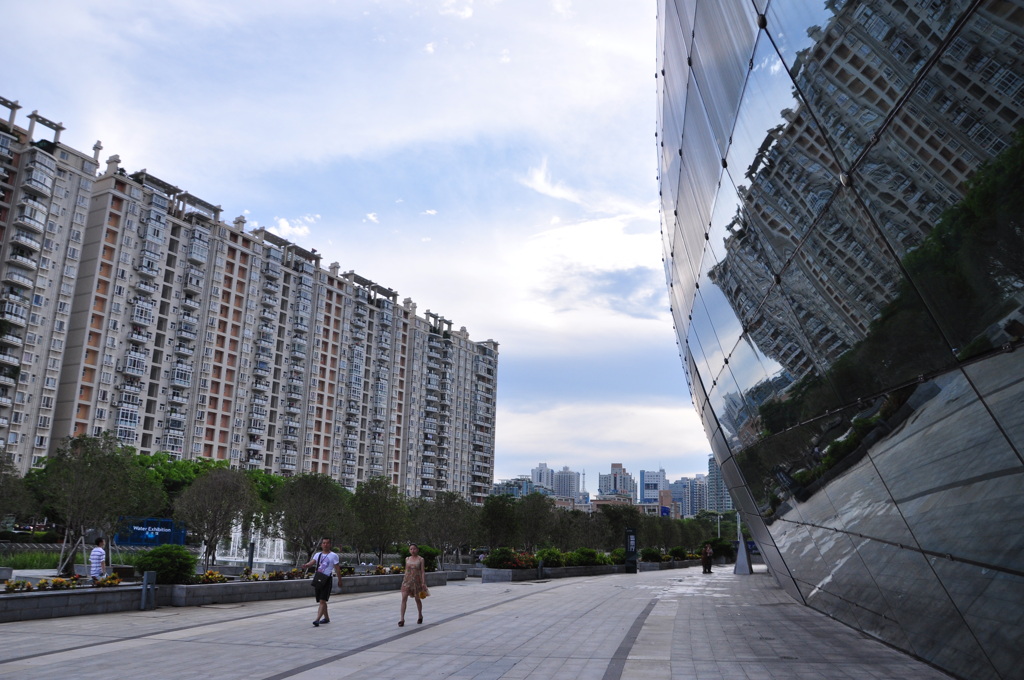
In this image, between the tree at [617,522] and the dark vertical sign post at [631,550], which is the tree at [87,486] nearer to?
the dark vertical sign post at [631,550]

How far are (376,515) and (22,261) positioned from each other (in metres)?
59.9

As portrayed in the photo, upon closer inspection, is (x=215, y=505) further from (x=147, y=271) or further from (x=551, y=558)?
(x=147, y=271)

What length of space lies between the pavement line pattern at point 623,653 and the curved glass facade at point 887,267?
12.4 feet

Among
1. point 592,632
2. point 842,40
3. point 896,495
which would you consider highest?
point 842,40

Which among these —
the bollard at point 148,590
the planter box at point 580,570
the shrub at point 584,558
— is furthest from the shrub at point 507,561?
the bollard at point 148,590

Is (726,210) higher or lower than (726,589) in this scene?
higher

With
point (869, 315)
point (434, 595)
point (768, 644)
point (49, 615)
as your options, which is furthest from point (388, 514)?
point (869, 315)

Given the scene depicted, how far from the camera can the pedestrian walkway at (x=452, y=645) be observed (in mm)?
9680

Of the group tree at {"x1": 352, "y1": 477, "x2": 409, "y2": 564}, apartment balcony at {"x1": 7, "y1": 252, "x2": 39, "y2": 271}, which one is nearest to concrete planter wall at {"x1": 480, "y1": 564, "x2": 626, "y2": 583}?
tree at {"x1": 352, "y1": 477, "x2": 409, "y2": 564}

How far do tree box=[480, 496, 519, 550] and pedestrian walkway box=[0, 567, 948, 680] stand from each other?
1351 inches

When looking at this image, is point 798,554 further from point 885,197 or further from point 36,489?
point 36,489

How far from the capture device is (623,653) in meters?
11.8

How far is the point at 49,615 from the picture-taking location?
14914 mm

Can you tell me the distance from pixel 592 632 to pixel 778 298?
7916mm
